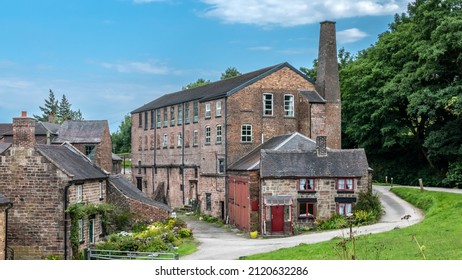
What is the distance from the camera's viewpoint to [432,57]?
3878 centimetres

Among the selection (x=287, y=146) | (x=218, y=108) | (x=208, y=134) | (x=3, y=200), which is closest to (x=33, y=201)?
(x=3, y=200)

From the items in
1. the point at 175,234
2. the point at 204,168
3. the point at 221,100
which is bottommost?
the point at 175,234

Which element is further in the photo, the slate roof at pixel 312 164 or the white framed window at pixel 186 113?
the white framed window at pixel 186 113

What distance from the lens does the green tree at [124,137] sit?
60.0 meters

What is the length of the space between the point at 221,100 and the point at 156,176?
566 inches

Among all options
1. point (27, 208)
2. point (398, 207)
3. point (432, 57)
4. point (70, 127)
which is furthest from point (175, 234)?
point (432, 57)

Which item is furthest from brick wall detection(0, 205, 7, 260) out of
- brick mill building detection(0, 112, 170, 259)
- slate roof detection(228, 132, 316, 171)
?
slate roof detection(228, 132, 316, 171)

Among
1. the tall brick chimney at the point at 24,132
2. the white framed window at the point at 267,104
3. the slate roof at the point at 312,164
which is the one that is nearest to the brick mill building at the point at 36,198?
the tall brick chimney at the point at 24,132

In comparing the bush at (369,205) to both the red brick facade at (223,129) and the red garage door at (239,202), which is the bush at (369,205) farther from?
the red brick facade at (223,129)

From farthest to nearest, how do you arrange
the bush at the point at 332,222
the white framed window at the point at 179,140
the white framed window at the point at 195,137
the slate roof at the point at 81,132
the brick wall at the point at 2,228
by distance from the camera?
the white framed window at the point at 179,140, the white framed window at the point at 195,137, the slate roof at the point at 81,132, the bush at the point at 332,222, the brick wall at the point at 2,228

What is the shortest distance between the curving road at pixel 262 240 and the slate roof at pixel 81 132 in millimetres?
7727

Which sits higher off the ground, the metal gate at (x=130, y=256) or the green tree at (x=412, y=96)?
the green tree at (x=412, y=96)

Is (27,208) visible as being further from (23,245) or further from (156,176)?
(156,176)

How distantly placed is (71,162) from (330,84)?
18.3 m
